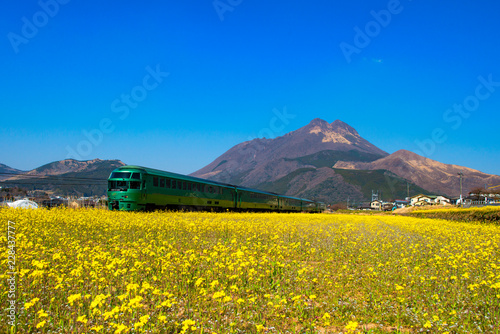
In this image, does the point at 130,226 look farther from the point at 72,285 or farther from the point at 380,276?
the point at 380,276

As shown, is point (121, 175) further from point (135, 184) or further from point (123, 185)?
point (135, 184)

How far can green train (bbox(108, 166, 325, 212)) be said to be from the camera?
20547 millimetres

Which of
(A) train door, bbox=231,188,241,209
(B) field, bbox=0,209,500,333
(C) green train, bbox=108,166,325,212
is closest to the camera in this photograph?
(B) field, bbox=0,209,500,333

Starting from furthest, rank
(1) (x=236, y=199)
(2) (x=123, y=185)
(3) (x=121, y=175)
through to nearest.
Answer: (1) (x=236, y=199), (3) (x=121, y=175), (2) (x=123, y=185)

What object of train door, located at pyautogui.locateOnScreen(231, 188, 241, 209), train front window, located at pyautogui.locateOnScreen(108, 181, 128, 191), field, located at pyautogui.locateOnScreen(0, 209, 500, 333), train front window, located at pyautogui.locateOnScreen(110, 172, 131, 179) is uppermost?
train front window, located at pyautogui.locateOnScreen(110, 172, 131, 179)

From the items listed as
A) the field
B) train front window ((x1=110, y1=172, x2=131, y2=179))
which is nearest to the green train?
train front window ((x1=110, y1=172, x2=131, y2=179))

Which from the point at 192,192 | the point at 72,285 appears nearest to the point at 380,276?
the point at 72,285

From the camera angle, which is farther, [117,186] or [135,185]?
[117,186]

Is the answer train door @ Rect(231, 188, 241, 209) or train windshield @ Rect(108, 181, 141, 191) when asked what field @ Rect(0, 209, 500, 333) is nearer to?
train windshield @ Rect(108, 181, 141, 191)

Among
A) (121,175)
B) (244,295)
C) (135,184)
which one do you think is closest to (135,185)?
(135,184)

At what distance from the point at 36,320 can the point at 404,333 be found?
4.93 meters

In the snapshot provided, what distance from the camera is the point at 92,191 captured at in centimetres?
14450

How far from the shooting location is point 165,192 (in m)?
23.4

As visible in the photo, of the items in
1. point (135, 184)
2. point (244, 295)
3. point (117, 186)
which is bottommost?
point (244, 295)
